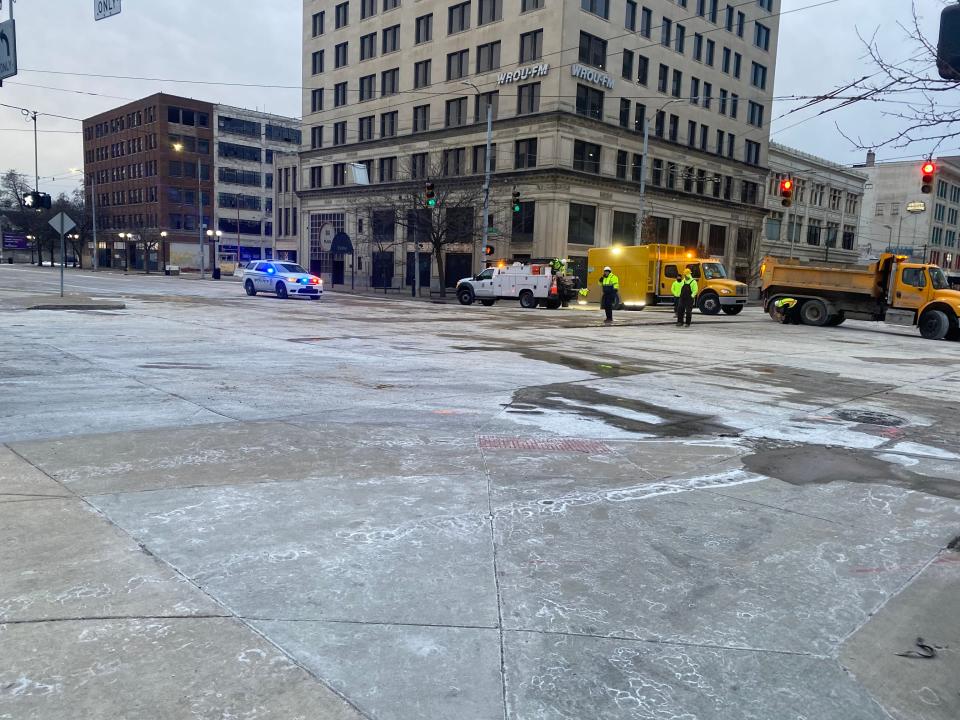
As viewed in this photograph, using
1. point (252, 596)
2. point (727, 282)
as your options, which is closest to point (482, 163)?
point (727, 282)

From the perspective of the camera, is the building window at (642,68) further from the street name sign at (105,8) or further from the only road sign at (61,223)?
the street name sign at (105,8)

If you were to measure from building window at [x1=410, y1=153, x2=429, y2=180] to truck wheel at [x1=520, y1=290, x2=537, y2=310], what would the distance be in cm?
2185

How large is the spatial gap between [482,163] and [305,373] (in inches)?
1559

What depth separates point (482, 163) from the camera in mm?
47688

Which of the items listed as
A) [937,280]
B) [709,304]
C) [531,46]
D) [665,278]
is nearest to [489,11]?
[531,46]

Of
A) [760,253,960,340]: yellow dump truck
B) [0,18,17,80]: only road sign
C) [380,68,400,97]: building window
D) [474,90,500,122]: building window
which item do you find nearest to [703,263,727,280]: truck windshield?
[760,253,960,340]: yellow dump truck

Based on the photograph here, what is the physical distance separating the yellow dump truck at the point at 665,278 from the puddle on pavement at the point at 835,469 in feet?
86.6

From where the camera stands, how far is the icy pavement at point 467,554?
280cm

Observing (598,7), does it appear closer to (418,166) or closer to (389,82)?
(418,166)

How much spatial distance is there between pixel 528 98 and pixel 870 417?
1586 inches

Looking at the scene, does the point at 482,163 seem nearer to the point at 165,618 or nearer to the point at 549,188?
the point at 549,188

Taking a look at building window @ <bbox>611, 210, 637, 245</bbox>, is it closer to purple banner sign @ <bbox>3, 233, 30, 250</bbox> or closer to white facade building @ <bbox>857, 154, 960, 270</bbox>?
white facade building @ <bbox>857, 154, 960, 270</bbox>

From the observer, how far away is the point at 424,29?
51.6 m

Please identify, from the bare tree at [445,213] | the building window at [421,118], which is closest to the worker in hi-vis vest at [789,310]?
the bare tree at [445,213]
